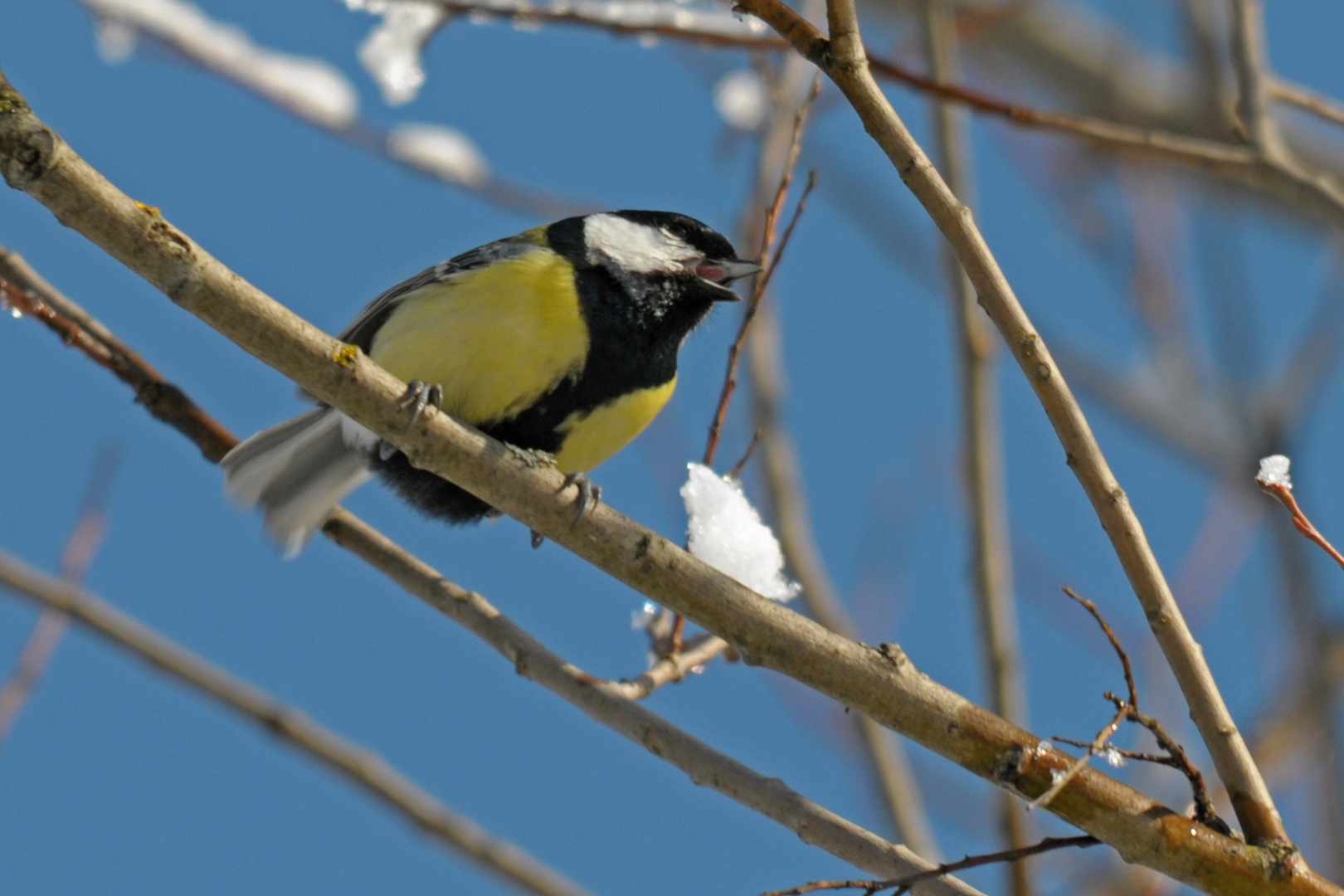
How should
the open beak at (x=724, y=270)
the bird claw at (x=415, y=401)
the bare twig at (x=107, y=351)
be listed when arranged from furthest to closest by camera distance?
1. the open beak at (x=724, y=270)
2. the bare twig at (x=107, y=351)
3. the bird claw at (x=415, y=401)

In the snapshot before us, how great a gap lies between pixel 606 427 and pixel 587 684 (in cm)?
82

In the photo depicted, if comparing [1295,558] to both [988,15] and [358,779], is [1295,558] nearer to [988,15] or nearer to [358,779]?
[358,779]

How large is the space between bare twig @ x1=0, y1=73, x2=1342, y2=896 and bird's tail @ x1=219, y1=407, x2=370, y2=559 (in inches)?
46.3

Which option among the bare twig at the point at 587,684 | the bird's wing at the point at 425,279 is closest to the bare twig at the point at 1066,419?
the bare twig at the point at 587,684

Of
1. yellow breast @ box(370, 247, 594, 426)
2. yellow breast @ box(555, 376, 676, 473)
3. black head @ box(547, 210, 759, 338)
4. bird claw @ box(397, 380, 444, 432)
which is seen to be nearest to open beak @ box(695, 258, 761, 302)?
black head @ box(547, 210, 759, 338)

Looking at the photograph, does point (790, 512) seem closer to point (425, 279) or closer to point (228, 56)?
point (425, 279)

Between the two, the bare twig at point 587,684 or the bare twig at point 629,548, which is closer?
the bare twig at point 629,548

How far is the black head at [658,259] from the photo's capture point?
10.4ft

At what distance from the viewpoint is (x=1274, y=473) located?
1.79 metres

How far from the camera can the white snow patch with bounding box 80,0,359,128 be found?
3873 millimetres

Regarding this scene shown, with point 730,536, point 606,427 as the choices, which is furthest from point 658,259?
point 730,536

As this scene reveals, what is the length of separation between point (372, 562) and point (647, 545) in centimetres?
111

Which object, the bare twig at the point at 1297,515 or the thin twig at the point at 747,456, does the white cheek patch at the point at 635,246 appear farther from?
the bare twig at the point at 1297,515

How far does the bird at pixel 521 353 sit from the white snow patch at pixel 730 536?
0.52m
